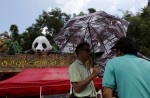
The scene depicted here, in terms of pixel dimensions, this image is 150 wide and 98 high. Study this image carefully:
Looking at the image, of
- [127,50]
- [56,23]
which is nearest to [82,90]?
[127,50]

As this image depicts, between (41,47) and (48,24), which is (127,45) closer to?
(41,47)

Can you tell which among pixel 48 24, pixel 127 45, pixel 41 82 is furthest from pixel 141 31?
pixel 127 45

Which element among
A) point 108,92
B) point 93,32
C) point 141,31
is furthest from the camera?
point 141,31

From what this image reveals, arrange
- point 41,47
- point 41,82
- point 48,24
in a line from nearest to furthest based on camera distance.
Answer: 1. point 41,82
2. point 41,47
3. point 48,24

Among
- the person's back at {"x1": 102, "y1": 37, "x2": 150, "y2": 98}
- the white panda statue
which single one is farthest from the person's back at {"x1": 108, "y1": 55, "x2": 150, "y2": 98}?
the white panda statue

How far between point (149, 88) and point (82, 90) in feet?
4.06

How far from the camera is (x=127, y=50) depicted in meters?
2.84

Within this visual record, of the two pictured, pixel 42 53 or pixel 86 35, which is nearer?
pixel 86 35

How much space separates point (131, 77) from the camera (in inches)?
105

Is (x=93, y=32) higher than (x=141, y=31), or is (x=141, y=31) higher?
(x=141, y=31)

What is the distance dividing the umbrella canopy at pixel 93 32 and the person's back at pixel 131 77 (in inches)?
121

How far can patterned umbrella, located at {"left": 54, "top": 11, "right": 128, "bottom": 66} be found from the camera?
6.01 metres

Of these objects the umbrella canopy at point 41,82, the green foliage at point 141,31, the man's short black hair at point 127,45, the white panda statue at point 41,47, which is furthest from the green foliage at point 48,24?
the man's short black hair at point 127,45

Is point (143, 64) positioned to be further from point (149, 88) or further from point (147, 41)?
point (147, 41)
